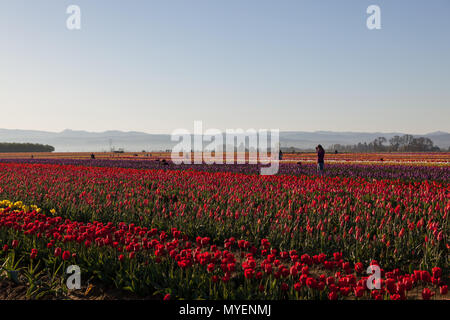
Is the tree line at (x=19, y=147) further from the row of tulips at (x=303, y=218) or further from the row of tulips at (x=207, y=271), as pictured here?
the row of tulips at (x=207, y=271)

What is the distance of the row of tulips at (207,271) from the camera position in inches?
163

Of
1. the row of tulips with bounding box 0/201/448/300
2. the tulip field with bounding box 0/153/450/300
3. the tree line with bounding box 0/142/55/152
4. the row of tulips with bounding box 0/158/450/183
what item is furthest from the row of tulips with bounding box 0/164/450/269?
the tree line with bounding box 0/142/55/152

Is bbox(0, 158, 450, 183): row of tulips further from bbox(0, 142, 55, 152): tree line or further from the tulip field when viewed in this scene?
bbox(0, 142, 55, 152): tree line

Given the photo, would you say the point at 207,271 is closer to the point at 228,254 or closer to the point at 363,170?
the point at 228,254

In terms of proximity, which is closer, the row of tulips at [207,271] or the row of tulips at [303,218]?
the row of tulips at [207,271]

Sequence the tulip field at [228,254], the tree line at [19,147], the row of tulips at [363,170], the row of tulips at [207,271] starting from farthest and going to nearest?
the tree line at [19,147] < the row of tulips at [363,170] < the tulip field at [228,254] < the row of tulips at [207,271]

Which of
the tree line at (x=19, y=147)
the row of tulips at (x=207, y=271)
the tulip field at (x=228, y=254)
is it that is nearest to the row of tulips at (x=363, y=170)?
the tulip field at (x=228, y=254)

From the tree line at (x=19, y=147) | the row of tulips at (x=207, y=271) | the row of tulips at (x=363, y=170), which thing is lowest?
the row of tulips at (x=207, y=271)

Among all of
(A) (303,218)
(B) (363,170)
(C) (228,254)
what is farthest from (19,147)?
(C) (228,254)

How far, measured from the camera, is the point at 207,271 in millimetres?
5109

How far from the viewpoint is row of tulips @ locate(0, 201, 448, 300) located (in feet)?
13.6
